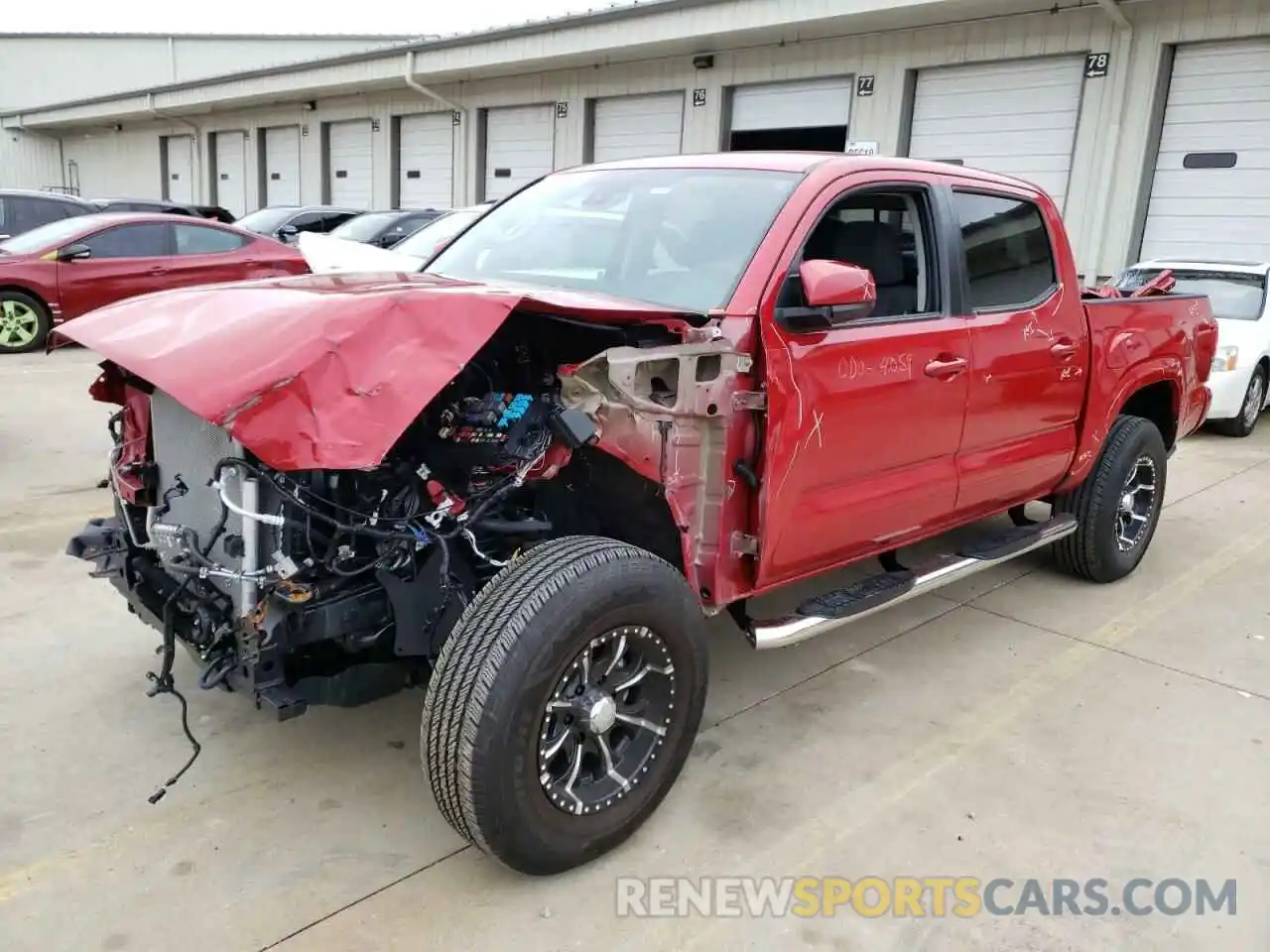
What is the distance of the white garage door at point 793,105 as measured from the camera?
1456cm

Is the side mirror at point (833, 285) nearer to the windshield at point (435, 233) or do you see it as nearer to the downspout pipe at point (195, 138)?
the windshield at point (435, 233)

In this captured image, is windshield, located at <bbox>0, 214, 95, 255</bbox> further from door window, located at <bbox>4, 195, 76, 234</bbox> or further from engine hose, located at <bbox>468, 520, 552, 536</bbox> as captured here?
engine hose, located at <bbox>468, 520, 552, 536</bbox>

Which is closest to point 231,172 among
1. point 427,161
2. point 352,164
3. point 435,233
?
point 352,164

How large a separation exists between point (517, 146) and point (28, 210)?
887cm

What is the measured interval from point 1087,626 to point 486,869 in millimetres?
3231

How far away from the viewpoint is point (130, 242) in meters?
11.3

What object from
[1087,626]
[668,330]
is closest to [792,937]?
[668,330]

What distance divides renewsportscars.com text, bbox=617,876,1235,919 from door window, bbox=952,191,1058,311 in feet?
7.06

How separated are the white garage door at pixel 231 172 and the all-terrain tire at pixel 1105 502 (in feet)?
86.8

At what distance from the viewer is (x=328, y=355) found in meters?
2.38

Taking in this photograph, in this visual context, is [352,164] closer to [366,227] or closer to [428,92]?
[428,92]

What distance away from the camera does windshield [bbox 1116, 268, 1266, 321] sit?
31.8 feet

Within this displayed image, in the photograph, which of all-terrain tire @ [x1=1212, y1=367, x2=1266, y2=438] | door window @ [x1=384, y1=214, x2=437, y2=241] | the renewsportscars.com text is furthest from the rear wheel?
all-terrain tire @ [x1=1212, y1=367, x2=1266, y2=438]

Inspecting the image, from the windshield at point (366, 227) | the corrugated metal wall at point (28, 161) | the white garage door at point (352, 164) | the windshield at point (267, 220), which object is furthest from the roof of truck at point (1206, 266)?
the corrugated metal wall at point (28, 161)
